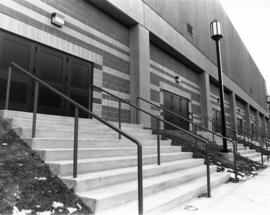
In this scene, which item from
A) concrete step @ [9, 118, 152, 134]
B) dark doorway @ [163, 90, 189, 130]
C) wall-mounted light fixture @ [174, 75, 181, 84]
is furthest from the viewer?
wall-mounted light fixture @ [174, 75, 181, 84]

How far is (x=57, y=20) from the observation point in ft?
23.2

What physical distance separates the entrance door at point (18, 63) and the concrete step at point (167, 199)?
12.8 ft

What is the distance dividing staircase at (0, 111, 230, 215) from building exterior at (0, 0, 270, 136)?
169cm

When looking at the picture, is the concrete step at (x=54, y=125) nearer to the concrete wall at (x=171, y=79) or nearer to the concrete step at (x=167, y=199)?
the concrete step at (x=167, y=199)

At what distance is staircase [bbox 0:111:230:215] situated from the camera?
3.38 meters

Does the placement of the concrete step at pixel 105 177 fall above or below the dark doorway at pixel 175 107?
below

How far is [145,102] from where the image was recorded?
9.55 metres

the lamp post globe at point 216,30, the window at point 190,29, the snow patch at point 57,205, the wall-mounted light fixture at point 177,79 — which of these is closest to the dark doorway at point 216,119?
the wall-mounted light fixture at point 177,79

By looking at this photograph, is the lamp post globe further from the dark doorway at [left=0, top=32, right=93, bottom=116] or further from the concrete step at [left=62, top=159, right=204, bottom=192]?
the concrete step at [left=62, top=159, right=204, bottom=192]

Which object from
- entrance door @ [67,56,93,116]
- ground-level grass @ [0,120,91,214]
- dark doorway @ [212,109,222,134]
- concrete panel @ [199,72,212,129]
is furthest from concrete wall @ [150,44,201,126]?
ground-level grass @ [0,120,91,214]

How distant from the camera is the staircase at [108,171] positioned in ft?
11.1

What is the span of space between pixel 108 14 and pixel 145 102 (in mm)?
3390

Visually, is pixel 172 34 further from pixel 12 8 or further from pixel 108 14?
pixel 12 8

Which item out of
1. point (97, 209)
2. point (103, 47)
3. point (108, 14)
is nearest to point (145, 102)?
point (103, 47)
